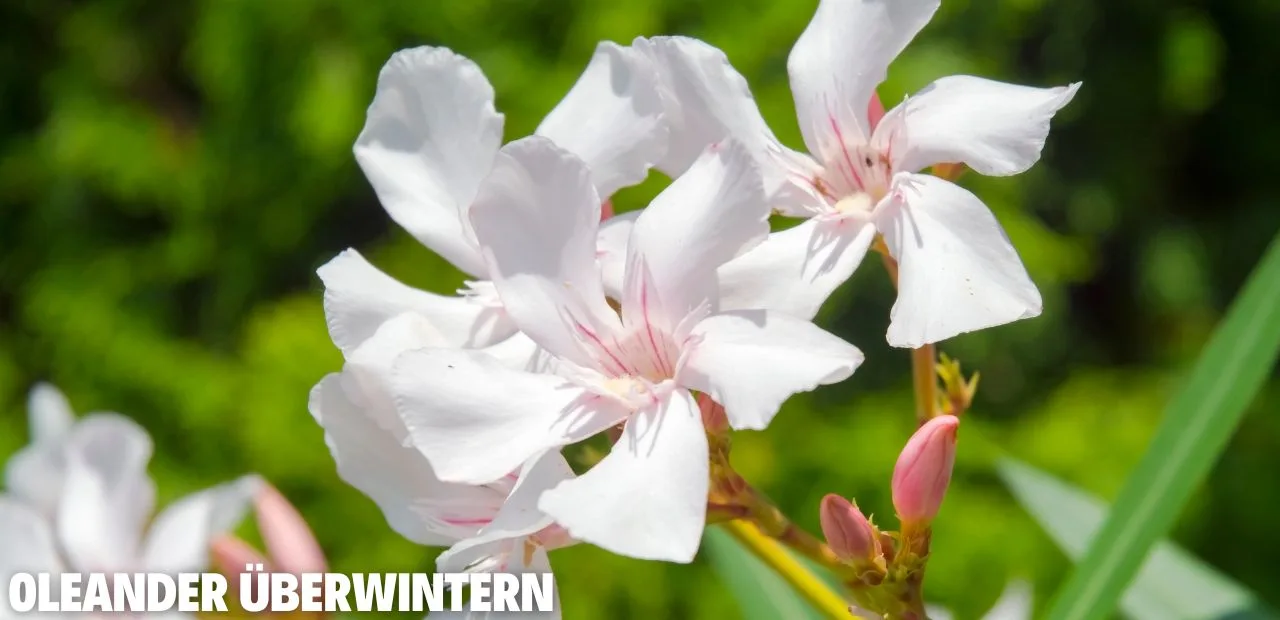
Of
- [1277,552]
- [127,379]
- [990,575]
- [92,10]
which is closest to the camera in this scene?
[990,575]

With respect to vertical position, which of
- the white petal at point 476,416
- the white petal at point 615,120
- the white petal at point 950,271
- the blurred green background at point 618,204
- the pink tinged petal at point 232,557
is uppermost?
the blurred green background at point 618,204

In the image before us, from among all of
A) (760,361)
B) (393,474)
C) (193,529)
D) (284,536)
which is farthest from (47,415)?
(760,361)

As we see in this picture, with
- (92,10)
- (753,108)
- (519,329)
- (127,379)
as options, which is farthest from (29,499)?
(92,10)

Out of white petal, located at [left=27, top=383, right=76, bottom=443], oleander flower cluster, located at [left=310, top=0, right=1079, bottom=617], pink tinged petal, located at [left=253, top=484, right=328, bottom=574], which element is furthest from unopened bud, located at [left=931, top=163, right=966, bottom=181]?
white petal, located at [left=27, top=383, right=76, bottom=443]

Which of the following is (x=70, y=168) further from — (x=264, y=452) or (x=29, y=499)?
(x=29, y=499)

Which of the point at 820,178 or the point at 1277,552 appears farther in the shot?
the point at 1277,552

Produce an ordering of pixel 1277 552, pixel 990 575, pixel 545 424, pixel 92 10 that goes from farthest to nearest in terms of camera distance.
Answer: pixel 92 10
pixel 1277 552
pixel 990 575
pixel 545 424

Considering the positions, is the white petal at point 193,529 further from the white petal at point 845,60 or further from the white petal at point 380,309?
the white petal at point 845,60

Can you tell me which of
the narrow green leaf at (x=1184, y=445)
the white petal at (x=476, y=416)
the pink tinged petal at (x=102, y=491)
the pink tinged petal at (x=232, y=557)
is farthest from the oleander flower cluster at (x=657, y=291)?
the pink tinged petal at (x=102, y=491)
